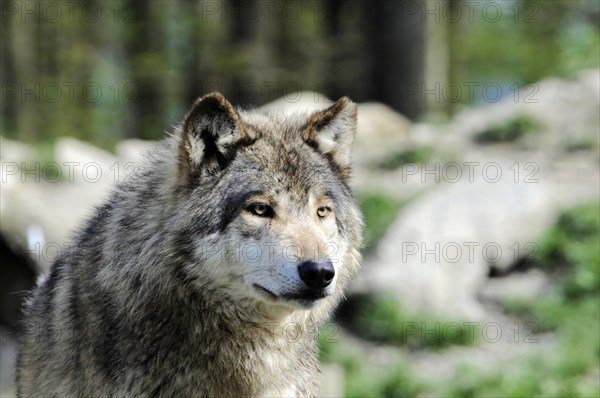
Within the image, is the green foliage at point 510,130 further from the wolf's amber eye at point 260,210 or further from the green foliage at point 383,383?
the wolf's amber eye at point 260,210

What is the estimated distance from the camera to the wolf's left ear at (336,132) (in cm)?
443

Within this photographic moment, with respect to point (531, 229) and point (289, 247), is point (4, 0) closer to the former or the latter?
point (531, 229)

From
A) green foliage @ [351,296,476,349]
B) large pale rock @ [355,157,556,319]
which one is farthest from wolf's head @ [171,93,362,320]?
large pale rock @ [355,157,556,319]

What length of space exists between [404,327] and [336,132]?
12.8 ft

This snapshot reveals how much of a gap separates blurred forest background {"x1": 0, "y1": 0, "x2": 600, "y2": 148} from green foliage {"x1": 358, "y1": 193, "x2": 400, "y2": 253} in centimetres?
455

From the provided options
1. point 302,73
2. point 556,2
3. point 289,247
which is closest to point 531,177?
point 289,247

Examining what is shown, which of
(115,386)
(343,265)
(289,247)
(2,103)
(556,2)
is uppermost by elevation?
(289,247)

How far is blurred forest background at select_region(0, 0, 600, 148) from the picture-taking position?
46.2 ft

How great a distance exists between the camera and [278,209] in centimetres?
398

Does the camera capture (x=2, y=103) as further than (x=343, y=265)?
Yes

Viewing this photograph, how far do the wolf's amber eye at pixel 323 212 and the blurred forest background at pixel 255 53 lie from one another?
966cm

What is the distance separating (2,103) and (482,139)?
53.8 feet

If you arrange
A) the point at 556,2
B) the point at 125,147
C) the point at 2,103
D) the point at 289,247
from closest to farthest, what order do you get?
the point at 289,247
the point at 125,147
the point at 2,103
the point at 556,2

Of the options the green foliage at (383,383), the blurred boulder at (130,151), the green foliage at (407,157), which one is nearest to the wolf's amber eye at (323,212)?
the green foliage at (383,383)
